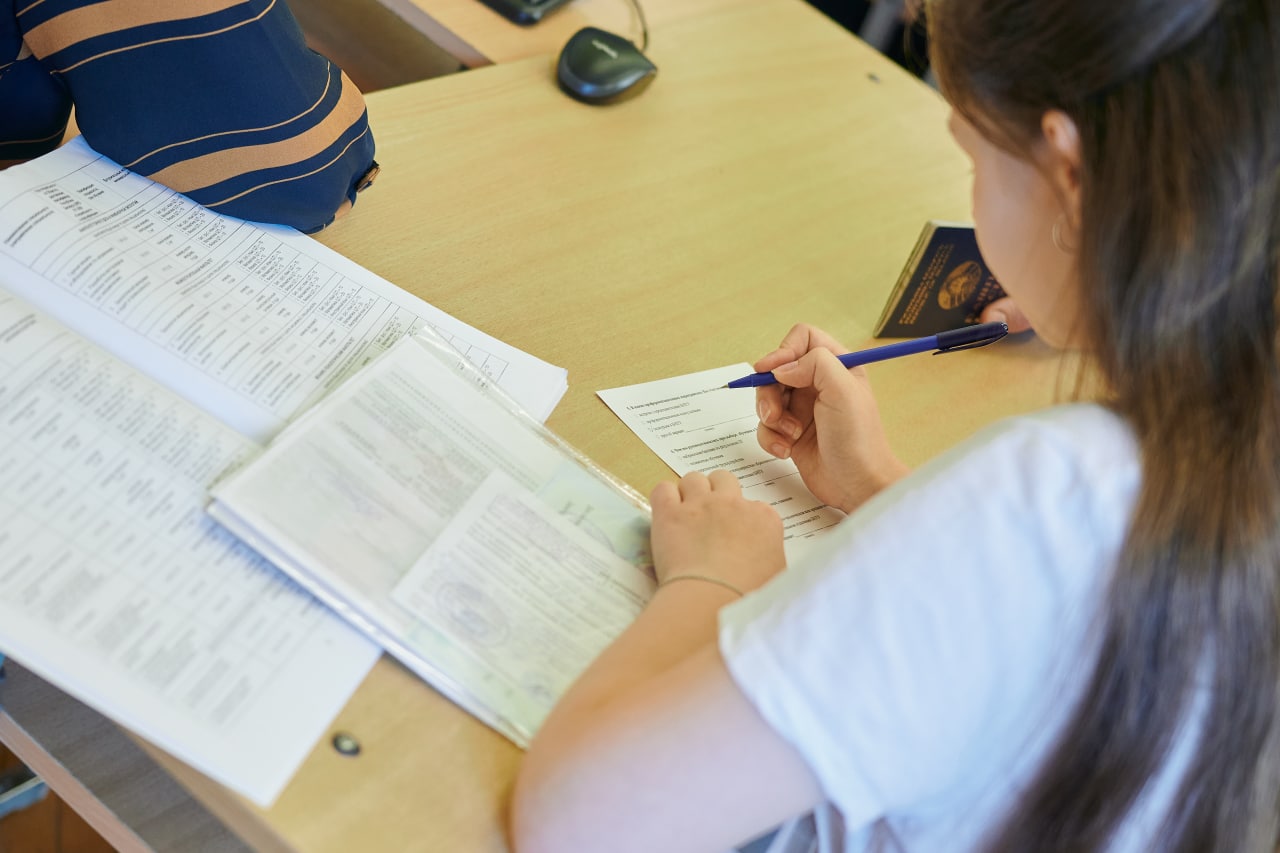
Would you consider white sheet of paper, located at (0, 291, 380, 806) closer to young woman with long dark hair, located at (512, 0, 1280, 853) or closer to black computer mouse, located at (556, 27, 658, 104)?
young woman with long dark hair, located at (512, 0, 1280, 853)

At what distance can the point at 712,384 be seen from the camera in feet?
2.75

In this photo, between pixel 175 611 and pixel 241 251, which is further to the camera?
pixel 241 251

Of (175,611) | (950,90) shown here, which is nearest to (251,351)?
(175,611)

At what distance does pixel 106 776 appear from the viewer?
26.4 inches

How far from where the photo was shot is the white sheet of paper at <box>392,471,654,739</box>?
552mm

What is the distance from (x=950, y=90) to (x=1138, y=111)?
0.15 metres

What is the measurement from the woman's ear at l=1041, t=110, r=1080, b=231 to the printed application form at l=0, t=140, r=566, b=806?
14.7 inches

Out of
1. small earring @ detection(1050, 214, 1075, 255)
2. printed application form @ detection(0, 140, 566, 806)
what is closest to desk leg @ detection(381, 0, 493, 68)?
printed application form @ detection(0, 140, 566, 806)

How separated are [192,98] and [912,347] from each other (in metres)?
0.58

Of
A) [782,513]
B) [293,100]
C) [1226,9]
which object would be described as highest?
[1226,9]

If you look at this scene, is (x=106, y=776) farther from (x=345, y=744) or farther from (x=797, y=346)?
(x=797, y=346)

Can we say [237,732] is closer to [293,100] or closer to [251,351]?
[251,351]

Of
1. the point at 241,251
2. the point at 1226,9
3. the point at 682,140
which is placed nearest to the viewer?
the point at 1226,9

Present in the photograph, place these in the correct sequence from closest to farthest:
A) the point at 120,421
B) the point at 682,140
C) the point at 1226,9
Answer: the point at 1226,9 → the point at 120,421 → the point at 682,140
